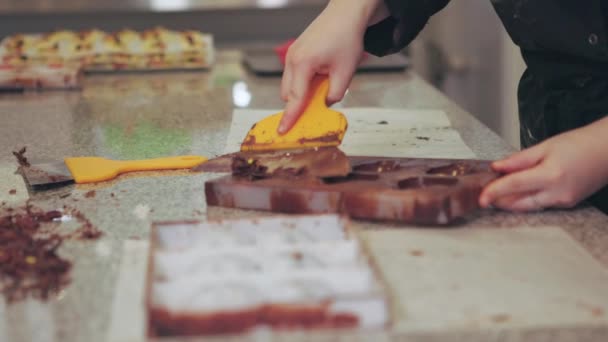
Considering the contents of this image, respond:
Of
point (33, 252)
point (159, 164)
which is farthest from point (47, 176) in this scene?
point (33, 252)

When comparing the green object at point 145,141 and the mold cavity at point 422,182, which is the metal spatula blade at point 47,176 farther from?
the mold cavity at point 422,182

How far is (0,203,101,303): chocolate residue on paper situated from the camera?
0.80 m

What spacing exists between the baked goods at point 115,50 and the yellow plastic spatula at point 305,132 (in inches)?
42.8

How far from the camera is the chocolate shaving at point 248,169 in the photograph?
1.03m

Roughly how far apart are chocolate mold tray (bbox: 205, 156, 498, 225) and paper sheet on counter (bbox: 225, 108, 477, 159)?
247 millimetres

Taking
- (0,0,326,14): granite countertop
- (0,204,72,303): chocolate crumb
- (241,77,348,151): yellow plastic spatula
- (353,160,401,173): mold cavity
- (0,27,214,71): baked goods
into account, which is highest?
(0,0,326,14): granite countertop

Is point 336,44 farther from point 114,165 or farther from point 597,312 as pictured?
point 597,312

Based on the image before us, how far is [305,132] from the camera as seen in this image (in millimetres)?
1128

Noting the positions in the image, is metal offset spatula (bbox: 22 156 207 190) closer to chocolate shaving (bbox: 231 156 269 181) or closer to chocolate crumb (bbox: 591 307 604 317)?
chocolate shaving (bbox: 231 156 269 181)


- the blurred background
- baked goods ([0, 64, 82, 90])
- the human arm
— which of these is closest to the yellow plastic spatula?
the human arm

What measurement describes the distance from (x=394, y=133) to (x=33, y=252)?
747mm

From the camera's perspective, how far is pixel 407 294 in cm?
76

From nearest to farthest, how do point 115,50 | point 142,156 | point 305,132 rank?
point 305,132, point 142,156, point 115,50

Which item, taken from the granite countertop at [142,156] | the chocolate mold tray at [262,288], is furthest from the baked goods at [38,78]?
the chocolate mold tray at [262,288]
